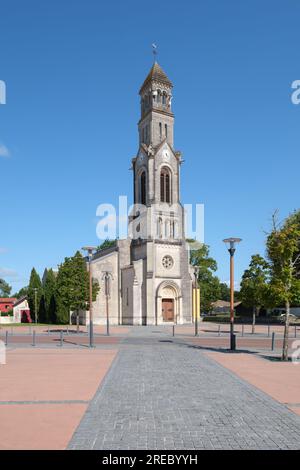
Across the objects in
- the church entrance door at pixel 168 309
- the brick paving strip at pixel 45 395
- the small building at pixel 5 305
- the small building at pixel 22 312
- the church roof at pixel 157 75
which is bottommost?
the small building at pixel 5 305

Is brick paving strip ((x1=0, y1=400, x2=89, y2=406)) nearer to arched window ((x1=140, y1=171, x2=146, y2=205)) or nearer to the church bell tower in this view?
the church bell tower

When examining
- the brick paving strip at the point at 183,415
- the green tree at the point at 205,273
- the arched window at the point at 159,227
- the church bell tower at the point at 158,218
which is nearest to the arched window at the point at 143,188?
the church bell tower at the point at 158,218

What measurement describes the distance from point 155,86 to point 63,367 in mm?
47389

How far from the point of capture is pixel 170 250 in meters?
51.7

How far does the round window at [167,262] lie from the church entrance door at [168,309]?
421 cm

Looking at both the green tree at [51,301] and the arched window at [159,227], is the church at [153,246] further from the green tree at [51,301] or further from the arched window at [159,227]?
the green tree at [51,301]

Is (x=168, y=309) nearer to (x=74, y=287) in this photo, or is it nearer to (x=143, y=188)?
(x=143, y=188)

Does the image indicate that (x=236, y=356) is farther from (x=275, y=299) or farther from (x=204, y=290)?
(x=204, y=290)

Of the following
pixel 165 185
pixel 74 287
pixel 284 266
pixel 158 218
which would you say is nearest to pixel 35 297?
pixel 158 218

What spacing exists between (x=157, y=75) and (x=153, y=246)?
23719 mm

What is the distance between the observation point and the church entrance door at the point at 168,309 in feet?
165

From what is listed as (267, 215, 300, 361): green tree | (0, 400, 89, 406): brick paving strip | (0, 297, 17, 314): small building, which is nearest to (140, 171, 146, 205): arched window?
(267, 215, 300, 361): green tree

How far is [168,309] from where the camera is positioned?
5053 centimetres

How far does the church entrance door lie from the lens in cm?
5025
